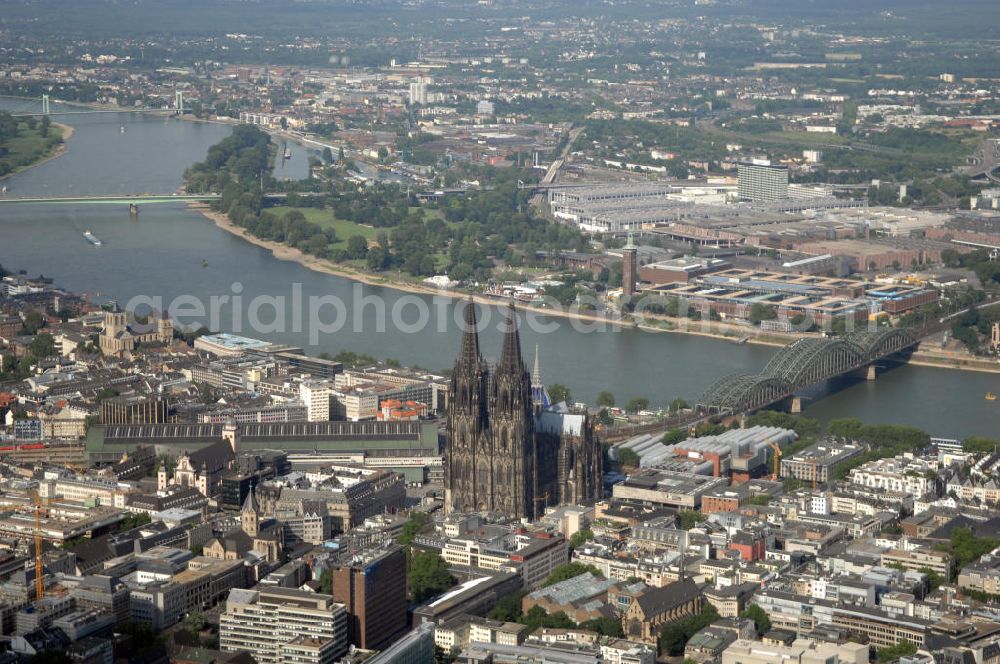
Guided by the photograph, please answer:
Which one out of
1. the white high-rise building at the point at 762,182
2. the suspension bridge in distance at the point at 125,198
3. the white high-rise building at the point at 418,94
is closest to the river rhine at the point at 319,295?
the suspension bridge in distance at the point at 125,198

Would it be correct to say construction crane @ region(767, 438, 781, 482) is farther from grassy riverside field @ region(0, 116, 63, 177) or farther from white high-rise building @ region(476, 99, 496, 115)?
white high-rise building @ region(476, 99, 496, 115)

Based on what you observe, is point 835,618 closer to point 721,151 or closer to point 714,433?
point 714,433

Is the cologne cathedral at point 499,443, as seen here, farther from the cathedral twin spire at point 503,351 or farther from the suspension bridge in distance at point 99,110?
the suspension bridge in distance at point 99,110

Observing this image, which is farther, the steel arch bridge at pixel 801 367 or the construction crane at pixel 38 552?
the steel arch bridge at pixel 801 367

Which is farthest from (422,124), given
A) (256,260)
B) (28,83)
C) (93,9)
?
(93,9)

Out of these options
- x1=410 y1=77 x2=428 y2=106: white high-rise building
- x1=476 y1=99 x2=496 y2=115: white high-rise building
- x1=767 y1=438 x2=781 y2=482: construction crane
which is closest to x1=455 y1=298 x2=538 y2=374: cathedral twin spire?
x1=767 y1=438 x2=781 y2=482: construction crane

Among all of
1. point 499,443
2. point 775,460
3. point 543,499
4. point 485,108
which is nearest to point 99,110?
point 485,108
